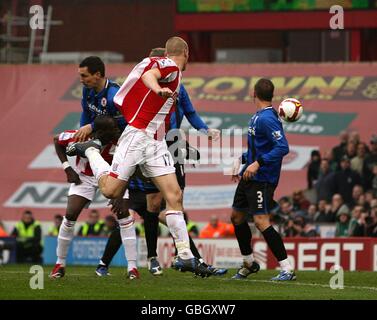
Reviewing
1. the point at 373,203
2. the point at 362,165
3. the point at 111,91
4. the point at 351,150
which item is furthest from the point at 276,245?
the point at 351,150

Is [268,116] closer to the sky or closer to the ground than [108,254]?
closer to the sky

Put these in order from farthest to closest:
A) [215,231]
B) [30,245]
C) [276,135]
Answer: [30,245] → [215,231] → [276,135]

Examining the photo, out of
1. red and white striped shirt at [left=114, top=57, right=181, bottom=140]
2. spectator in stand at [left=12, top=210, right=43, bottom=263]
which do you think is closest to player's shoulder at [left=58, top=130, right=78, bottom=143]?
red and white striped shirt at [left=114, top=57, right=181, bottom=140]

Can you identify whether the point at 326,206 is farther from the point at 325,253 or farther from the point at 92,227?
the point at 92,227

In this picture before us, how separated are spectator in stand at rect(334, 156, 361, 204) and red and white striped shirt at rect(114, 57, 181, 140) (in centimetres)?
1207

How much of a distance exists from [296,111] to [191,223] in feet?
37.7

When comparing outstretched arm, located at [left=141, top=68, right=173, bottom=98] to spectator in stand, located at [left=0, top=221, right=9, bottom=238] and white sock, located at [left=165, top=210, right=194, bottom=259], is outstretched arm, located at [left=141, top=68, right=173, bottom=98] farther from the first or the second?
spectator in stand, located at [left=0, top=221, right=9, bottom=238]

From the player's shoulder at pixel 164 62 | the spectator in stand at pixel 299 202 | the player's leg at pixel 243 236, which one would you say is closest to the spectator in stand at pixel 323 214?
the spectator in stand at pixel 299 202

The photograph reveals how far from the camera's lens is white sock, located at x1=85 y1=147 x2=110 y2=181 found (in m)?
12.5

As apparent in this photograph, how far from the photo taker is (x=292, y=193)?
83.7 ft

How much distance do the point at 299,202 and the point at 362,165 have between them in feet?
4.76

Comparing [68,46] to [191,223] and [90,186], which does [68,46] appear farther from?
[90,186]

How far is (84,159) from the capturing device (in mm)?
13320

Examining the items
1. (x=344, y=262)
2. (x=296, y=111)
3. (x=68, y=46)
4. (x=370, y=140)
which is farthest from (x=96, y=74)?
(x=68, y=46)
